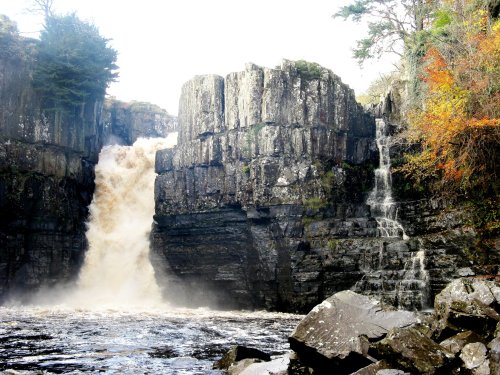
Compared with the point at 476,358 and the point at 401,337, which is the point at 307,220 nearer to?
the point at 401,337

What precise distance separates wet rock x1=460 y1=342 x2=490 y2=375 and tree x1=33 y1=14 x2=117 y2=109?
3474 centimetres

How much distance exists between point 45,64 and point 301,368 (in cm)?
3428

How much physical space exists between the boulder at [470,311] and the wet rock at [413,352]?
57.3 inches

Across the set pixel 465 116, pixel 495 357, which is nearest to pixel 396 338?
pixel 495 357

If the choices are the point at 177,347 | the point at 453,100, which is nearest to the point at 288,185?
the point at 453,100

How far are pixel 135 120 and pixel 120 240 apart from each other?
21206 mm

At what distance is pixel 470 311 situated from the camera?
11438 mm

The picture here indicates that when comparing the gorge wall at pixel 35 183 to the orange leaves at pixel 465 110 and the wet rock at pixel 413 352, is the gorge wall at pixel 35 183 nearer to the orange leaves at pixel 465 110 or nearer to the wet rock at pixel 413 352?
the orange leaves at pixel 465 110

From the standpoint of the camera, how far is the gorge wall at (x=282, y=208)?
1148 inches

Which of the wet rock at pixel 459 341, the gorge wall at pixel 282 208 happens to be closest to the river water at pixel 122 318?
the gorge wall at pixel 282 208

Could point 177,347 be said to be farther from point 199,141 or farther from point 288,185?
point 199,141

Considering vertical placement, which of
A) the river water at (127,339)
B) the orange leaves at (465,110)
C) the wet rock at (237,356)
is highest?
the orange leaves at (465,110)

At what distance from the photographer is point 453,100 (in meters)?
28.6

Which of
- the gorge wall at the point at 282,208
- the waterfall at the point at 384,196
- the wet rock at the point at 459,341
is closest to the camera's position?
the wet rock at the point at 459,341
